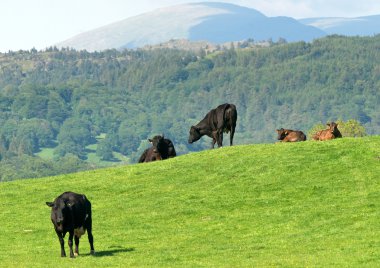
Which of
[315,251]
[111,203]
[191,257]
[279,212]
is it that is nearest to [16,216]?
[111,203]

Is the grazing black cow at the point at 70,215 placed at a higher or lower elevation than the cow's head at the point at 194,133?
higher

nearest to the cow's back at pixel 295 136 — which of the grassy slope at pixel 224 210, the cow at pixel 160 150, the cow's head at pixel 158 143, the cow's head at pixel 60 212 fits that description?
the grassy slope at pixel 224 210

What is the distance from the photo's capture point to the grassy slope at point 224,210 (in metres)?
27.8

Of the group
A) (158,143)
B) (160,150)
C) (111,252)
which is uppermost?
(111,252)

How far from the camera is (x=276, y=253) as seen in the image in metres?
27.8

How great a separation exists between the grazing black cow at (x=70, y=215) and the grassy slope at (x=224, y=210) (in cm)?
95

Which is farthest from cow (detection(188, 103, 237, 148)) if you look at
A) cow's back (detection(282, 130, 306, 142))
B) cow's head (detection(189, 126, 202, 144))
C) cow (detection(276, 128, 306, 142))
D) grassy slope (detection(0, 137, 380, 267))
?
grassy slope (detection(0, 137, 380, 267))

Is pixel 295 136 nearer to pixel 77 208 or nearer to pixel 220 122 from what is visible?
pixel 220 122

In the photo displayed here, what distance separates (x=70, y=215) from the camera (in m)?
27.8

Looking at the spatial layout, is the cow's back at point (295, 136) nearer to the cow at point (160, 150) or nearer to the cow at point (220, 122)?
the cow at point (220, 122)

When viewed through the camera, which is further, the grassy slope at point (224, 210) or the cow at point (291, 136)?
the cow at point (291, 136)

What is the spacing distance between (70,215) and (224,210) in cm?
1146

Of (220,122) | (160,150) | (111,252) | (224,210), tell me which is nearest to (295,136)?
Answer: (220,122)

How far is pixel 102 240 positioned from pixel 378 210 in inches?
419
